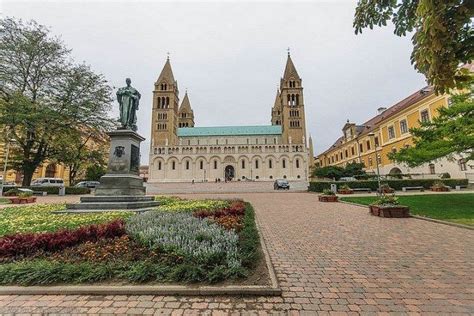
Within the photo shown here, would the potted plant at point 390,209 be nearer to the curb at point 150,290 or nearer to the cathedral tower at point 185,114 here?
the curb at point 150,290

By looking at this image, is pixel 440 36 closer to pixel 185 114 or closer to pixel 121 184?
pixel 121 184

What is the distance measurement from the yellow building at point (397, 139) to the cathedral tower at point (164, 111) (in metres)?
53.3

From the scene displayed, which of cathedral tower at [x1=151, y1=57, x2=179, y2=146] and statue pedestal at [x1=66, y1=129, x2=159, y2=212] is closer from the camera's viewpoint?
statue pedestal at [x1=66, y1=129, x2=159, y2=212]

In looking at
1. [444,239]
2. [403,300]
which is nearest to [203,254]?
[403,300]

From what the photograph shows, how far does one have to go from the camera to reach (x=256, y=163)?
74.7m

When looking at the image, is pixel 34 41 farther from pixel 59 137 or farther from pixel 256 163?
pixel 256 163

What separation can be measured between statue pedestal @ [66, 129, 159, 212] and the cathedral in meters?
59.9

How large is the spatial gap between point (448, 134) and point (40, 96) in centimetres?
3495

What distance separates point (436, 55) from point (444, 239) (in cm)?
569

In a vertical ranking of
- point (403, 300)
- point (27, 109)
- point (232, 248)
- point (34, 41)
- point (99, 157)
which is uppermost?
point (34, 41)

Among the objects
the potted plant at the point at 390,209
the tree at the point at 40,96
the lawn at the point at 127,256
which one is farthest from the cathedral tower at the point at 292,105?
the lawn at the point at 127,256

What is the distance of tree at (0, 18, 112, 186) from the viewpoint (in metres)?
22.5

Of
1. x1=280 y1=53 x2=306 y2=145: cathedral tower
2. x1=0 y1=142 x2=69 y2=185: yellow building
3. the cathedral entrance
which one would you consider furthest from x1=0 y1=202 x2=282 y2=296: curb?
x1=280 y1=53 x2=306 y2=145: cathedral tower

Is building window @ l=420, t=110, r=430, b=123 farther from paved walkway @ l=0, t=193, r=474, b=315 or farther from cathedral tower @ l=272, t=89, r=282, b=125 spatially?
cathedral tower @ l=272, t=89, r=282, b=125
